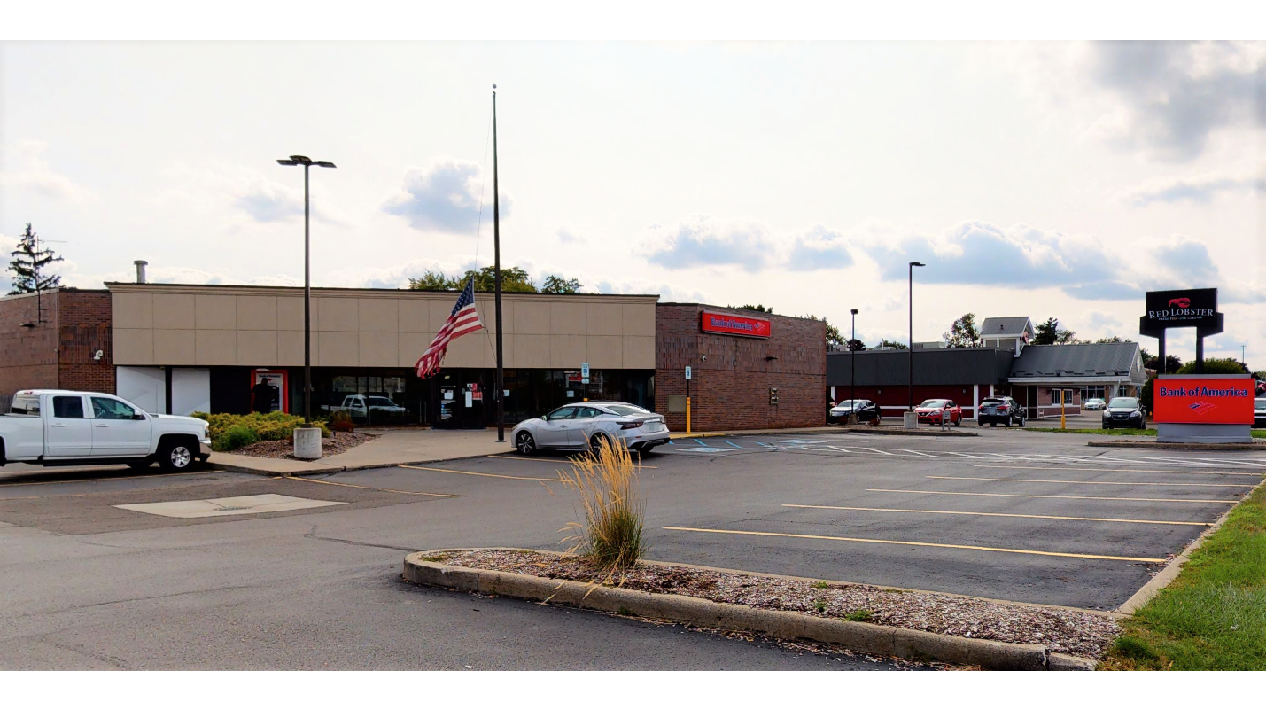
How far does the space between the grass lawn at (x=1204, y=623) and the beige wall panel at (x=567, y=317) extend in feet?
87.0

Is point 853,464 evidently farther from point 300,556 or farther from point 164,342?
point 164,342

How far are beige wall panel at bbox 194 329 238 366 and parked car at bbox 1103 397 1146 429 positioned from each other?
38.4 meters

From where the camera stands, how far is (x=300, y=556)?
959cm

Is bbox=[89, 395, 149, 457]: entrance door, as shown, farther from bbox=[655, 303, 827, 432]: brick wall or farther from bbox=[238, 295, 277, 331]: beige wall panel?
bbox=[655, 303, 827, 432]: brick wall

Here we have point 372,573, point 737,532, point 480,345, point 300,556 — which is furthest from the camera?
point 480,345

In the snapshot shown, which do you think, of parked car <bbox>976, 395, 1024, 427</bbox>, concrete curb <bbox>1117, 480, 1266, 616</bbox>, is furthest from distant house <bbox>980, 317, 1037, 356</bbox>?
concrete curb <bbox>1117, 480, 1266, 616</bbox>

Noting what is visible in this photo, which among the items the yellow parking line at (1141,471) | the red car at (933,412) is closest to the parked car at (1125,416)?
the red car at (933,412)

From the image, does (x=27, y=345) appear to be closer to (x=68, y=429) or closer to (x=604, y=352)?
(x=68, y=429)

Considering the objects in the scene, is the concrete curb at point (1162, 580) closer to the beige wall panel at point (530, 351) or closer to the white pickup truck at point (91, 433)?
A: the white pickup truck at point (91, 433)

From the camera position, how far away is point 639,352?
34125 mm

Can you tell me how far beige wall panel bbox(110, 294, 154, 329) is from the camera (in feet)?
99.3

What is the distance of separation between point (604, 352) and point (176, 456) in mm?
16949
